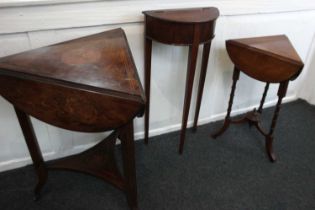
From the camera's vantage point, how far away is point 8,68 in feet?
3.39

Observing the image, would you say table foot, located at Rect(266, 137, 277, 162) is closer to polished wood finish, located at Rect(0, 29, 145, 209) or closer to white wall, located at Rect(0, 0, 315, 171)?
white wall, located at Rect(0, 0, 315, 171)

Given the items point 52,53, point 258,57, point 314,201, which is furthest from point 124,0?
point 314,201

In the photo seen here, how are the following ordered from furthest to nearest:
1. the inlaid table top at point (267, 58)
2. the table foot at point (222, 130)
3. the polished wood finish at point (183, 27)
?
the table foot at point (222, 130)
the inlaid table top at point (267, 58)
the polished wood finish at point (183, 27)

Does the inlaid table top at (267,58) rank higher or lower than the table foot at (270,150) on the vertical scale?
higher

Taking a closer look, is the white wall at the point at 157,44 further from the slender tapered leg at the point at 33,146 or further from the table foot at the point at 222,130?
the slender tapered leg at the point at 33,146

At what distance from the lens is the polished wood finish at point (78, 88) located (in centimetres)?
99

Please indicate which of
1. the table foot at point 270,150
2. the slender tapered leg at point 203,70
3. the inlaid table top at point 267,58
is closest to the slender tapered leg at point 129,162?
the slender tapered leg at point 203,70

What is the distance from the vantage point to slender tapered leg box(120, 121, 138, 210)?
3.75 feet

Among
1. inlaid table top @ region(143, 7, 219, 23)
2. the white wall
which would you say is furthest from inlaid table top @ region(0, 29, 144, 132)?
inlaid table top @ region(143, 7, 219, 23)

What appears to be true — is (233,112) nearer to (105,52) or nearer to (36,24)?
(105,52)

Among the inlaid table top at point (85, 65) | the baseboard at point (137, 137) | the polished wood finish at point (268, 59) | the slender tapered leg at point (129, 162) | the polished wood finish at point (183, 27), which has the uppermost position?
the polished wood finish at point (183, 27)

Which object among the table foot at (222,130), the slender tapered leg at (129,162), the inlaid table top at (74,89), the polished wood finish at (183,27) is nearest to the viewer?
the inlaid table top at (74,89)

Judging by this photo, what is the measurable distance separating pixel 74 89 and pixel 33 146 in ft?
1.79

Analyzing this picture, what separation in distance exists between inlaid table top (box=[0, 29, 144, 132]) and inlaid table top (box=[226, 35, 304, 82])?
2.58 feet
